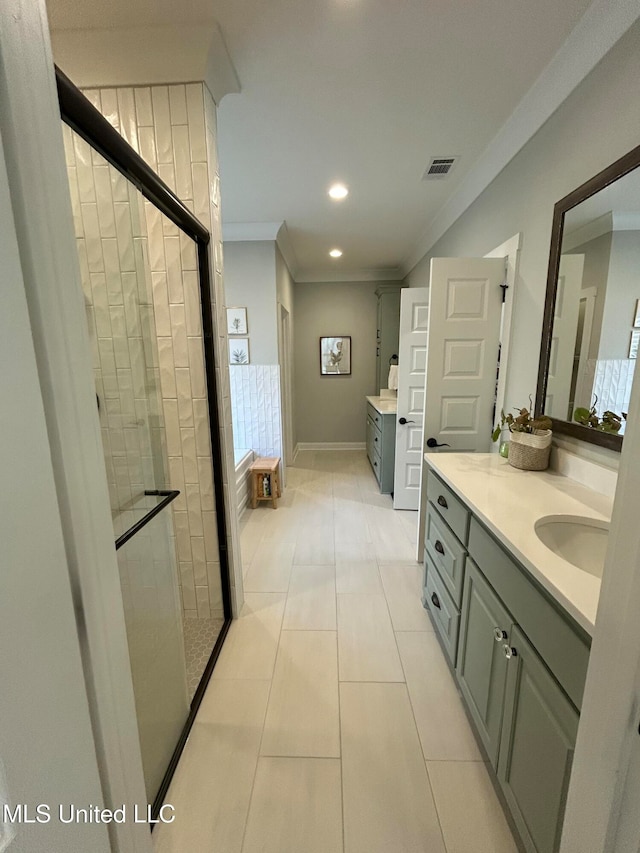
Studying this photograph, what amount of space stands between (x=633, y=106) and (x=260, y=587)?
2840 mm

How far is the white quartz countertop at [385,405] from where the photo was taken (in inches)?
140

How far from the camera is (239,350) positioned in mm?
3721

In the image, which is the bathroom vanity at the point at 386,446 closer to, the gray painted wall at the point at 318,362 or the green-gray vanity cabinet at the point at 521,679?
the gray painted wall at the point at 318,362

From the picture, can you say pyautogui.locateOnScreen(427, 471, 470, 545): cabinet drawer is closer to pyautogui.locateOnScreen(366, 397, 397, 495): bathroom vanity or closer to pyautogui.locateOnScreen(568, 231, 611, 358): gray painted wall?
pyautogui.locateOnScreen(568, 231, 611, 358): gray painted wall

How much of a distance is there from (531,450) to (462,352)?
851 mm

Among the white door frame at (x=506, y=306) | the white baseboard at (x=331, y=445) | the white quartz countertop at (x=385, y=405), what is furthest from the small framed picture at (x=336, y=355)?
the white door frame at (x=506, y=306)

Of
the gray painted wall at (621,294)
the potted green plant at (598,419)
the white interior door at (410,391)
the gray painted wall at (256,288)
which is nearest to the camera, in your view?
the gray painted wall at (621,294)

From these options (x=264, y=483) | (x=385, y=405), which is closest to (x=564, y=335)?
(x=385, y=405)

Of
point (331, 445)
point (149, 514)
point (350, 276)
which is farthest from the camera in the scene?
point (331, 445)

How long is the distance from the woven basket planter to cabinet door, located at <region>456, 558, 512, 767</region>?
25.6 inches

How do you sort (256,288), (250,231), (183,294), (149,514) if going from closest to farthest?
(149,514)
(183,294)
(250,231)
(256,288)

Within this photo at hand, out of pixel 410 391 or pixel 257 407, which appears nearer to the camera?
pixel 410 391

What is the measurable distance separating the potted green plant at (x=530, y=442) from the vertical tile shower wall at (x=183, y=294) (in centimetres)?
151

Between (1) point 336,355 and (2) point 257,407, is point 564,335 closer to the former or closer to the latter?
(2) point 257,407
